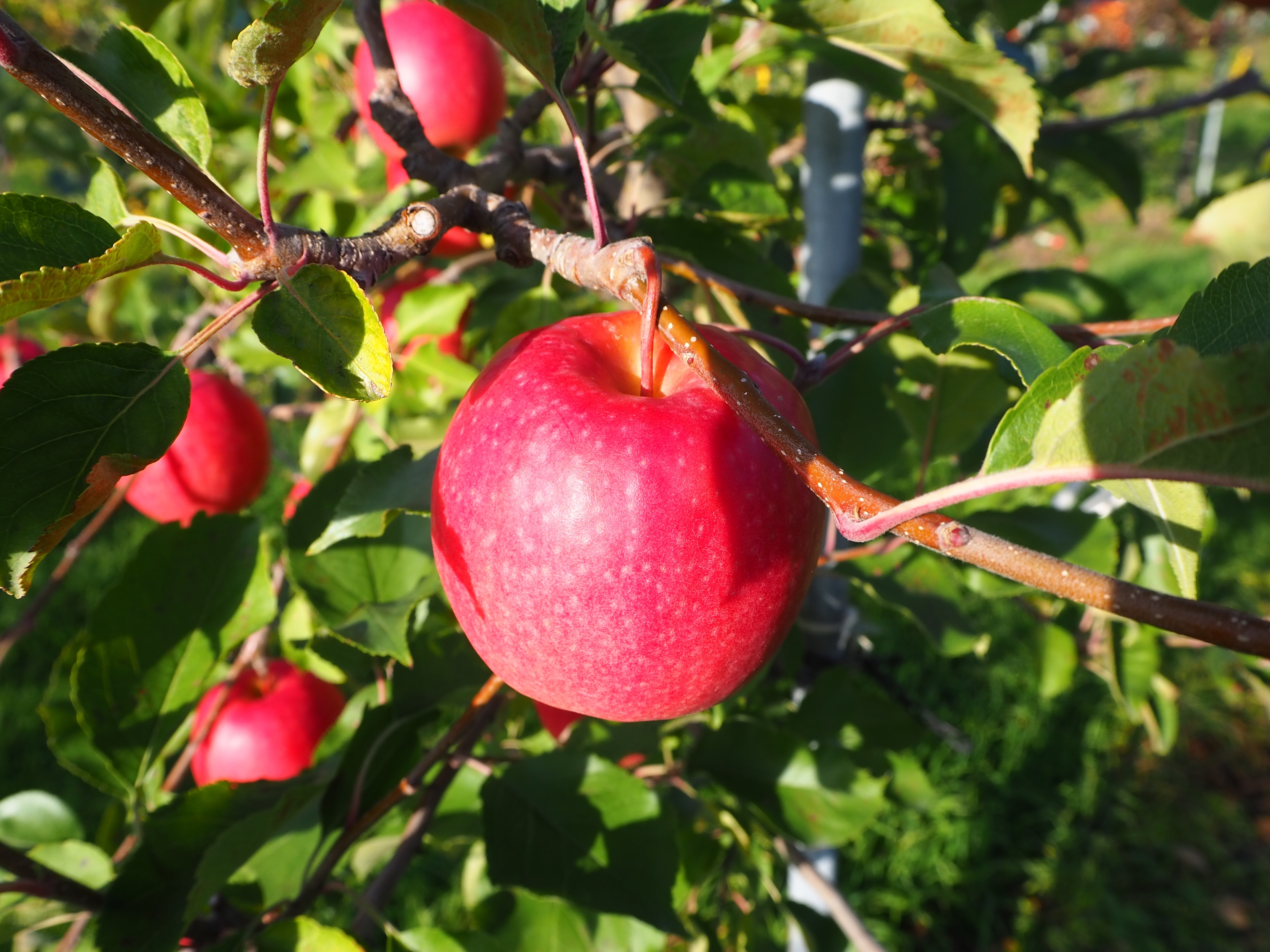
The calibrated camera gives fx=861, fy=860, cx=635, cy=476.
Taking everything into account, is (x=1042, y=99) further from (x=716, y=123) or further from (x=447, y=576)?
(x=447, y=576)

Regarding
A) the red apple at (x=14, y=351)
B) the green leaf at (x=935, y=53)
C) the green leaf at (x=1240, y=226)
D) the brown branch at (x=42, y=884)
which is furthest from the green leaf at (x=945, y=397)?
the red apple at (x=14, y=351)

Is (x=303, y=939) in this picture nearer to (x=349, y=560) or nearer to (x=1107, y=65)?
(x=349, y=560)

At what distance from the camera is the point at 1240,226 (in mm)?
940

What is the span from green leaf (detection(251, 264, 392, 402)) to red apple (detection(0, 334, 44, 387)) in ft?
3.54

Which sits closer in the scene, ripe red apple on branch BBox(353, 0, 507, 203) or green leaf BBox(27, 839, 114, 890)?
green leaf BBox(27, 839, 114, 890)

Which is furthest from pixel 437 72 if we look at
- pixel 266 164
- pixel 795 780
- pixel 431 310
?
pixel 795 780

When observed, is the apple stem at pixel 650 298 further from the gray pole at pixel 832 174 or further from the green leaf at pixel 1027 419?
the gray pole at pixel 832 174

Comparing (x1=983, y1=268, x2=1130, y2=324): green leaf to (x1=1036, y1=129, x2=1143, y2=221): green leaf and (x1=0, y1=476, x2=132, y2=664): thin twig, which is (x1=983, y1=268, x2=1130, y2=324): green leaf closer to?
(x1=1036, y1=129, x2=1143, y2=221): green leaf

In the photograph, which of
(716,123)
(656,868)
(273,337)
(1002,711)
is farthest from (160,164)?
(1002,711)

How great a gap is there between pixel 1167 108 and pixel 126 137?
1.32 metres

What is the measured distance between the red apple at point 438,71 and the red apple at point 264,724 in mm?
706

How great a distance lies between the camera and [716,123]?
2.65 feet

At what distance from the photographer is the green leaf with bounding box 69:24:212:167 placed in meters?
0.54

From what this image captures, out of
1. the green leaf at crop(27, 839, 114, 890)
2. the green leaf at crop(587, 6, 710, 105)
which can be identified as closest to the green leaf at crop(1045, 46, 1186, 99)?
A: the green leaf at crop(587, 6, 710, 105)
